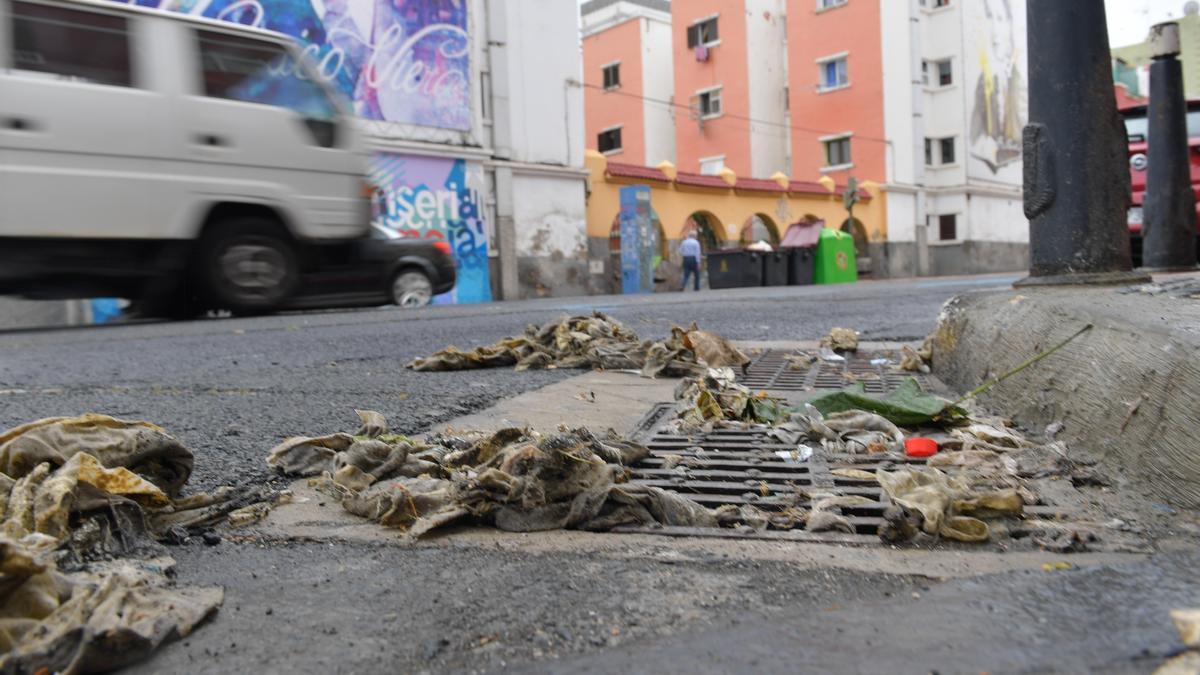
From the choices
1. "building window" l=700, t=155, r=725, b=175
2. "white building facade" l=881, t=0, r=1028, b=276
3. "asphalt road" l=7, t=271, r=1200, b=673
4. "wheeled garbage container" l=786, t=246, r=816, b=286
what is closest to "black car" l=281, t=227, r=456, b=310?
"asphalt road" l=7, t=271, r=1200, b=673

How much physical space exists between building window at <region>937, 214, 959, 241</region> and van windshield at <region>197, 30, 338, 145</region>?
28750mm

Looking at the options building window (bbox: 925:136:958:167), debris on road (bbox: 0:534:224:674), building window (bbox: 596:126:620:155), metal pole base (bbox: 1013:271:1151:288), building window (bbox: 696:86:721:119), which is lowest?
debris on road (bbox: 0:534:224:674)

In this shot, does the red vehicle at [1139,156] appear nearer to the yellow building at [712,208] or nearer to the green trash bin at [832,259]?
the yellow building at [712,208]

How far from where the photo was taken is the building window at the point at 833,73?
3206 centimetres

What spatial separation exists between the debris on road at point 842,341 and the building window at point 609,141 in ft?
110

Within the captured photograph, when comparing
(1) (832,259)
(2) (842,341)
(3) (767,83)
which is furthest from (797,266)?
(2) (842,341)

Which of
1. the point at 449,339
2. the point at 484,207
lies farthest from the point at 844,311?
the point at 484,207

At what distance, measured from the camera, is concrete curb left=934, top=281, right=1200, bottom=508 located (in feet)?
6.00

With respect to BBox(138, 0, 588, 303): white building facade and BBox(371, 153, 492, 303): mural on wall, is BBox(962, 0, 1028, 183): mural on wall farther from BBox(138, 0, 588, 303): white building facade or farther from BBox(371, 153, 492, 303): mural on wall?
BBox(371, 153, 492, 303): mural on wall

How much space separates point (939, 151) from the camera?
3262 cm

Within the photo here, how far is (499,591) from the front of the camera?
1461 millimetres

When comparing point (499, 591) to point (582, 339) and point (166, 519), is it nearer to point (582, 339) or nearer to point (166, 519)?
point (166, 519)

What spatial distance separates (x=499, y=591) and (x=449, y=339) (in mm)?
4391

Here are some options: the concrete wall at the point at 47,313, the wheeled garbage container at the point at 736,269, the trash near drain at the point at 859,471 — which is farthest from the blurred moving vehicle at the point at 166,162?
the wheeled garbage container at the point at 736,269
